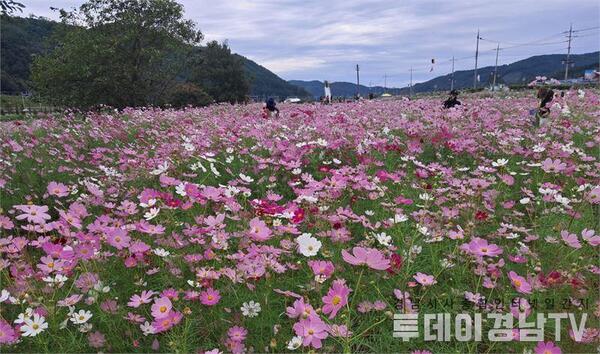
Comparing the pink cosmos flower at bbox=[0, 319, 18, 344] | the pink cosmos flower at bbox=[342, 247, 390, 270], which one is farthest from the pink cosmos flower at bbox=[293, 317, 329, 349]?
the pink cosmos flower at bbox=[0, 319, 18, 344]

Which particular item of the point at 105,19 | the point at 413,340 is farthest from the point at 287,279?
the point at 105,19

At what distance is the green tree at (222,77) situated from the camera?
53156 millimetres

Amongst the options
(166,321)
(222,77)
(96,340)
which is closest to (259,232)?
(166,321)

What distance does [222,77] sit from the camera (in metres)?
54.0

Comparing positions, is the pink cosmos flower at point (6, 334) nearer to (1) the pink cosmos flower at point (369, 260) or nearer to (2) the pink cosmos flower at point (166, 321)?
(2) the pink cosmos flower at point (166, 321)

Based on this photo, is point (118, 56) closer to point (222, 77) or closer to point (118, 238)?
point (118, 238)

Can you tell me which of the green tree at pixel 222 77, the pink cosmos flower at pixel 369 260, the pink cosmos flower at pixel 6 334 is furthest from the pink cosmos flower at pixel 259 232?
the green tree at pixel 222 77

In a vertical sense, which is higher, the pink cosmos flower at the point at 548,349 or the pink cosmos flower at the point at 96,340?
the pink cosmos flower at the point at 548,349

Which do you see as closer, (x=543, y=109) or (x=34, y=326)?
(x=34, y=326)

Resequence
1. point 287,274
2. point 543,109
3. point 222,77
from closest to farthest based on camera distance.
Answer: point 287,274
point 543,109
point 222,77

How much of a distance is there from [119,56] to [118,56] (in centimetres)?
7

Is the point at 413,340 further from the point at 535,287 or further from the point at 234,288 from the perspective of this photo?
the point at 234,288

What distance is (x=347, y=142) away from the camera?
5070 mm

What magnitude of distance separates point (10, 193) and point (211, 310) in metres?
3.64
